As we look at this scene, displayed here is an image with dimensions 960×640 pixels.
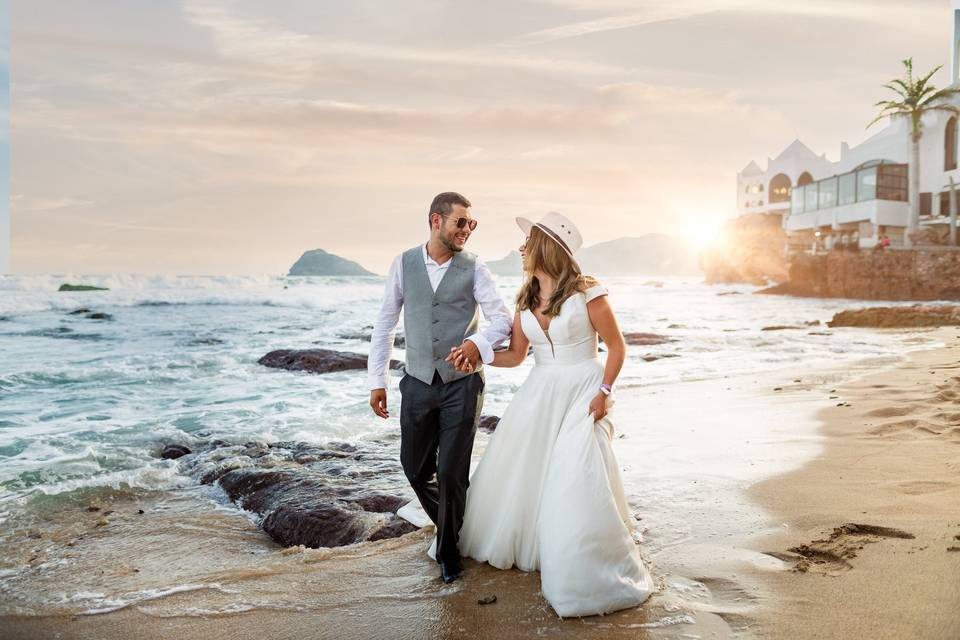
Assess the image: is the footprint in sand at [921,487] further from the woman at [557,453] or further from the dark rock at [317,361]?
the dark rock at [317,361]

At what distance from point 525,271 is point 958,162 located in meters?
46.1

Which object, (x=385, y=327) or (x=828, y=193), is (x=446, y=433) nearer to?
(x=385, y=327)

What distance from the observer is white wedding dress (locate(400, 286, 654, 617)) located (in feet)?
11.4

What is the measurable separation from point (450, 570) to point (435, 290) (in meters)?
1.48

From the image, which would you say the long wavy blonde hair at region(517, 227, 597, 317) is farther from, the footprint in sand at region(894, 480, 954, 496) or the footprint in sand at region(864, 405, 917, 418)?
the footprint in sand at region(864, 405, 917, 418)

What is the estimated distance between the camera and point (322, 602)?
375cm

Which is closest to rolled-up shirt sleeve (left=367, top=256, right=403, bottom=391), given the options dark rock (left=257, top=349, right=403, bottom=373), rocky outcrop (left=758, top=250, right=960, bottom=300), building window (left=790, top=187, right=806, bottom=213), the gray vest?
the gray vest

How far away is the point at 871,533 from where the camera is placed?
4180mm

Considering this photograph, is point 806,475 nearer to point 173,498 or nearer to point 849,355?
point 173,498

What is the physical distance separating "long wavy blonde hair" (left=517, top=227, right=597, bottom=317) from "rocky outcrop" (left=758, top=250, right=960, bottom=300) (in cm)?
3553

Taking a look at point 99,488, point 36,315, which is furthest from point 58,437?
point 36,315

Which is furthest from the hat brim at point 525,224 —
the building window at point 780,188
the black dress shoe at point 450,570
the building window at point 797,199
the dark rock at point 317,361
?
the building window at point 780,188

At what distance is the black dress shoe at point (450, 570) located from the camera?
386 cm

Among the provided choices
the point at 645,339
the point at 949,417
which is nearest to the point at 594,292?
the point at 949,417
